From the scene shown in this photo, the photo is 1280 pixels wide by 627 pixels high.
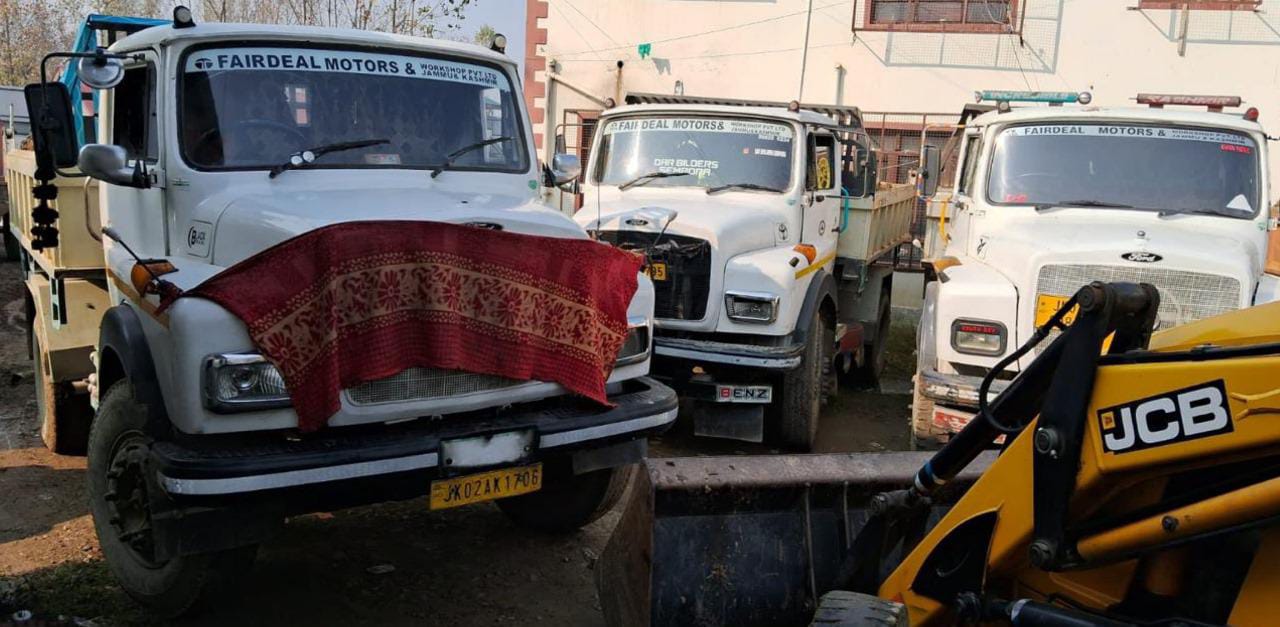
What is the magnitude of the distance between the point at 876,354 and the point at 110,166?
673 centimetres

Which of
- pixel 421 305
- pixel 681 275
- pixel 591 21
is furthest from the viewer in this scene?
pixel 591 21

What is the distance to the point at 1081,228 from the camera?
236 inches

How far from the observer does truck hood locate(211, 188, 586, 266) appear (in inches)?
147

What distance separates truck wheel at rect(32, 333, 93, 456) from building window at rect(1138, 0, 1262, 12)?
13.2 m

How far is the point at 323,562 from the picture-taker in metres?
4.58

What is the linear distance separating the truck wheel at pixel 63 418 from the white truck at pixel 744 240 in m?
3.23

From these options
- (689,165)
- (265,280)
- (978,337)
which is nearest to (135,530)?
(265,280)

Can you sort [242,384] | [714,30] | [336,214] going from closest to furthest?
[242,384], [336,214], [714,30]

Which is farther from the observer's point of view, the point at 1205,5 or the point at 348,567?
the point at 1205,5

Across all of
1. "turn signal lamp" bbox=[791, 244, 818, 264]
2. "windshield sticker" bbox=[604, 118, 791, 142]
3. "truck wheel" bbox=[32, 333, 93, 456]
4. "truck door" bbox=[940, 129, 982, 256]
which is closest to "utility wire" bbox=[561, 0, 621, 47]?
"windshield sticker" bbox=[604, 118, 791, 142]

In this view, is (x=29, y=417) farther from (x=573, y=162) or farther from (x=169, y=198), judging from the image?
(x=573, y=162)

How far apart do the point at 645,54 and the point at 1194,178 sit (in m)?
10.0

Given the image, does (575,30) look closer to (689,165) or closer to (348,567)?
(689,165)

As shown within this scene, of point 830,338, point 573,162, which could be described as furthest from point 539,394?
point 830,338
